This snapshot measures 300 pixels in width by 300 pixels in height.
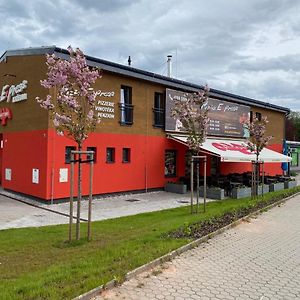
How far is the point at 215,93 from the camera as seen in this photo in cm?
2550

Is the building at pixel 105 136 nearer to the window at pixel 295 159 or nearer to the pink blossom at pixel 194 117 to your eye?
the pink blossom at pixel 194 117

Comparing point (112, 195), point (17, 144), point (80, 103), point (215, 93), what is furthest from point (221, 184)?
point (80, 103)

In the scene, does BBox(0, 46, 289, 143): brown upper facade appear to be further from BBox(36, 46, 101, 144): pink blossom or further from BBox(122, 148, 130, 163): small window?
BBox(36, 46, 101, 144): pink blossom

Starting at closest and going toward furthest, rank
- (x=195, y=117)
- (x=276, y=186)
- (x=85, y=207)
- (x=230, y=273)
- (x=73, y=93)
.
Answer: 1. (x=230, y=273)
2. (x=73, y=93)
3. (x=195, y=117)
4. (x=85, y=207)
5. (x=276, y=186)

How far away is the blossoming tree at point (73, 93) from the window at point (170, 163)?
13391mm

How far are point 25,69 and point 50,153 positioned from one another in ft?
15.1

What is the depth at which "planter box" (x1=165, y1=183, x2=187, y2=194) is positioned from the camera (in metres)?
20.5

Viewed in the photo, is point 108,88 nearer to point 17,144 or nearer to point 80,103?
point 17,144

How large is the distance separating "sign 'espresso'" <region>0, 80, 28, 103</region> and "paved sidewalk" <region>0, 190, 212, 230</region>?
4535mm

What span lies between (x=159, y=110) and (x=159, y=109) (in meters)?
0.06

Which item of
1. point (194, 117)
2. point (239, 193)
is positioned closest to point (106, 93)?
point (194, 117)

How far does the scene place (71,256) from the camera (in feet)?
24.0

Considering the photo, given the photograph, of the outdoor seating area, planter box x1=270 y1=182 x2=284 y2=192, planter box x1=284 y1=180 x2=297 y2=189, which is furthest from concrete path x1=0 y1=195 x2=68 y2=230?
planter box x1=284 y1=180 x2=297 y2=189

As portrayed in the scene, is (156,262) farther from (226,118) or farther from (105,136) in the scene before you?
(226,118)
